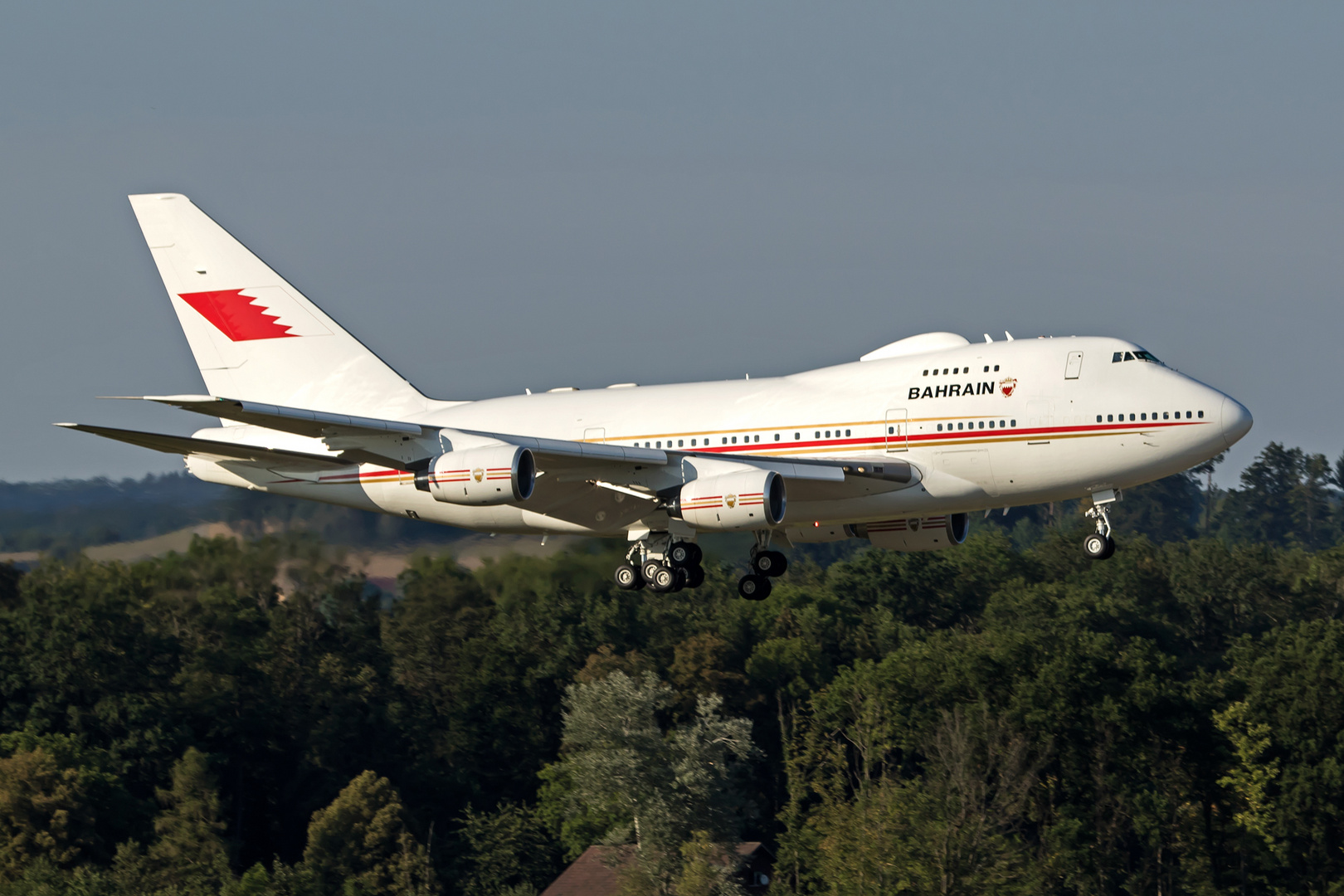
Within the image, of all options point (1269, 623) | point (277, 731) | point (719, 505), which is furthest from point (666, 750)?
point (1269, 623)

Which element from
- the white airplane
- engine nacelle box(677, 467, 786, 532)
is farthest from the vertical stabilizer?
engine nacelle box(677, 467, 786, 532)

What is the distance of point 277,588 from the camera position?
69.8 m

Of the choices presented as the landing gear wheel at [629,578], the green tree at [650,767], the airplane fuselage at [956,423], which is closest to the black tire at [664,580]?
the landing gear wheel at [629,578]

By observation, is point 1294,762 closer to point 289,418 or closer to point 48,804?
point 48,804

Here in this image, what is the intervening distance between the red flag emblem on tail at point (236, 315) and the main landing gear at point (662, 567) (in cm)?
1327

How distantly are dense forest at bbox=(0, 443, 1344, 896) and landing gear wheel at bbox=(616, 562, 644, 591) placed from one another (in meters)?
19.5

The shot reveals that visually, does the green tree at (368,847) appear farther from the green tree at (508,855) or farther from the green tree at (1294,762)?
the green tree at (1294,762)

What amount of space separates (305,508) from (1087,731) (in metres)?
44.2

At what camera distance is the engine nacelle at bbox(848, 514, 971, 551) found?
4575cm

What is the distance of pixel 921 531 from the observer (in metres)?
45.8

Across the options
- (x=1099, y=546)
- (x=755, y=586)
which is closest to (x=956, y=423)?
(x=1099, y=546)

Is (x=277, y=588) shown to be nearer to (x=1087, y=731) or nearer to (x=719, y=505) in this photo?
(x=719, y=505)

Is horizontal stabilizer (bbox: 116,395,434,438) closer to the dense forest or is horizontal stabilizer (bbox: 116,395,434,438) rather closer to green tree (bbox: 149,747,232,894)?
the dense forest

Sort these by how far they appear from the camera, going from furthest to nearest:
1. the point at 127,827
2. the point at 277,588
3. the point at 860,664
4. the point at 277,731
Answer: the point at 277,731
the point at 860,664
the point at 127,827
the point at 277,588
